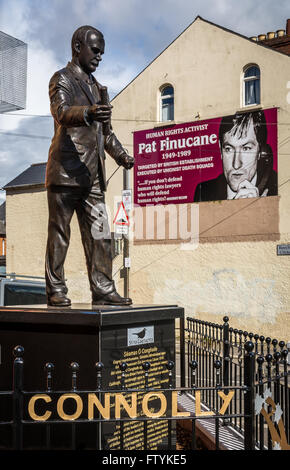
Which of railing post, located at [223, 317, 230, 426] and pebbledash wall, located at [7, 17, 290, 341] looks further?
pebbledash wall, located at [7, 17, 290, 341]

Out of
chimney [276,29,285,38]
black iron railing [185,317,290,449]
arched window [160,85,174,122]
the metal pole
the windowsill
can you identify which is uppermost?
chimney [276,29,285,38]

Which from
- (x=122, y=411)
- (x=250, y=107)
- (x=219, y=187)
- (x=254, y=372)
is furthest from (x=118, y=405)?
(x=250, y=107)

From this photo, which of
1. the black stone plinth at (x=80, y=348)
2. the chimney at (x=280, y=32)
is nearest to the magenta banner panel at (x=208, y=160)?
the chimney at (x=280, y=32)

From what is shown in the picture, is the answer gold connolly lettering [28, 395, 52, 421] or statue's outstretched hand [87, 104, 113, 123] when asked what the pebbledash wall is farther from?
gold connolly lettering [28, 395, 52, 421]

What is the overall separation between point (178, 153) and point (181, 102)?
Result: 1.57 m

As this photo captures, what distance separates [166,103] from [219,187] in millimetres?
3542

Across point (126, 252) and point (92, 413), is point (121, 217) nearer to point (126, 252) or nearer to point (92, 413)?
point (126, 252)

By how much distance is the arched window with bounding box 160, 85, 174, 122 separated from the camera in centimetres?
1780

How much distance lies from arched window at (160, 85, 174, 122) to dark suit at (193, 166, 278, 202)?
266 cm

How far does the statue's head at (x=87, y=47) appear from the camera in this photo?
5.69 m

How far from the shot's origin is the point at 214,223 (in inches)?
645

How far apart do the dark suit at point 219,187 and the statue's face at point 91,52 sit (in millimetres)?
10227

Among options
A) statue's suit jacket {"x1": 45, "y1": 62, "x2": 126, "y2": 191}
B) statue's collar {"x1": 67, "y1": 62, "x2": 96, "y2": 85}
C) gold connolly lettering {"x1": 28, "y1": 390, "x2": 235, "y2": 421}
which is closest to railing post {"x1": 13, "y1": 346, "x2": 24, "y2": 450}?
gold connolly lettering {"x1": 28, "y1": 390, "x2": 235, "y2": 421}

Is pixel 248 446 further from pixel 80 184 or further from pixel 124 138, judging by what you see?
pixel 124 138
